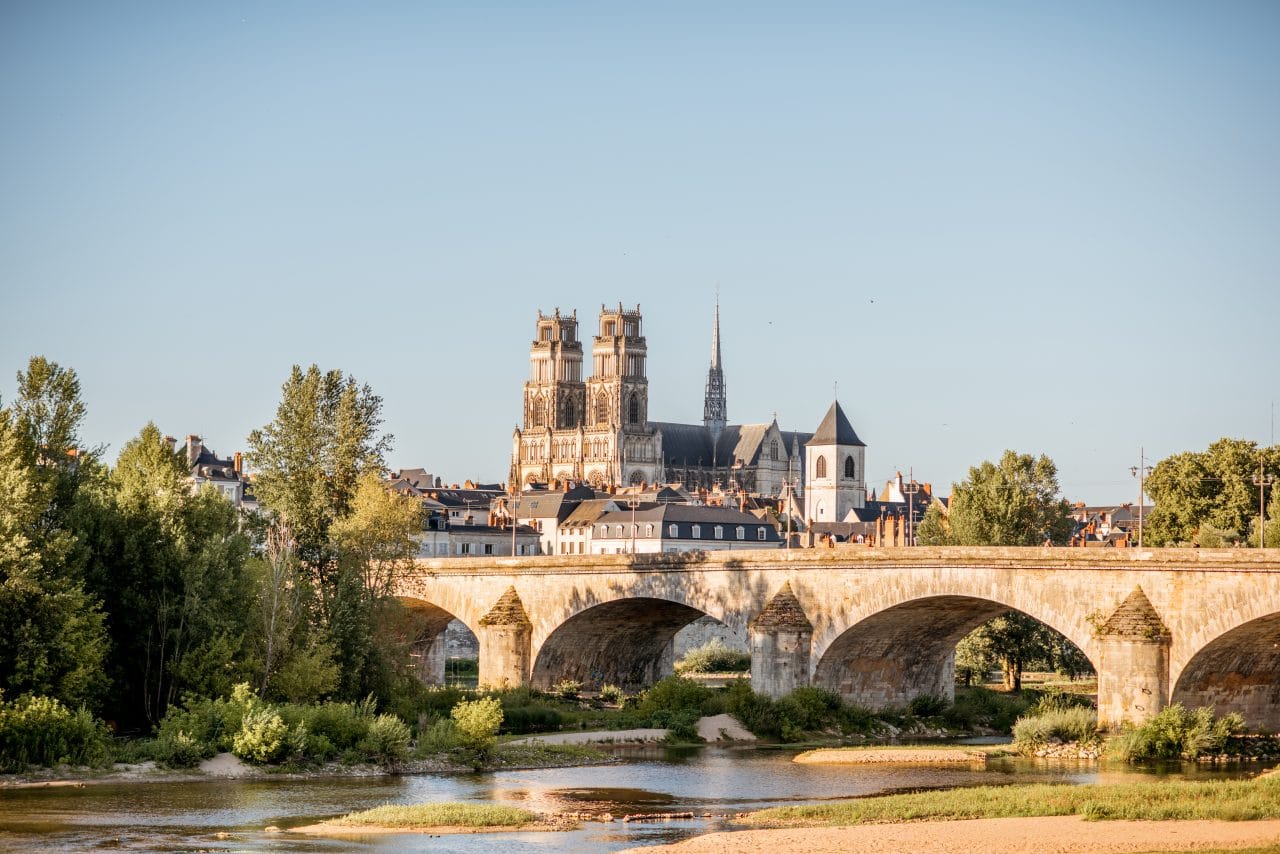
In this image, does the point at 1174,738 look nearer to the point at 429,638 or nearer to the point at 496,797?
the point at 496,797

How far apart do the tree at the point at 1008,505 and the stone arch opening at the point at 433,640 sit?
2008cm

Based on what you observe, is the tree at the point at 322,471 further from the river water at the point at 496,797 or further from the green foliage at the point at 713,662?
the green foliage at the point at 713,662

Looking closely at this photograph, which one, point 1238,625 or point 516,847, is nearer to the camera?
point 516,847

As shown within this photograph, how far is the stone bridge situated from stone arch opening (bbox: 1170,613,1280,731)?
0.16 ft

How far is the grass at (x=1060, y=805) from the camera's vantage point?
3675 cm

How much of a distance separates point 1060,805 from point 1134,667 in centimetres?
1157

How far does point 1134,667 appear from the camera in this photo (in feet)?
160

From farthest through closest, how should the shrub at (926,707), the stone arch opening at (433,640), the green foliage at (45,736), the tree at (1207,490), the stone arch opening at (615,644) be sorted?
the tree at (1207,490), the stone arch opening at (433,640), the stone arch opening at (615,644), the shrub at (926,707), the green foliage at (45,736)

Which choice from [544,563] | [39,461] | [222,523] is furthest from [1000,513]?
[39,461]

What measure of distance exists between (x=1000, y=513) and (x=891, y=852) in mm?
43646

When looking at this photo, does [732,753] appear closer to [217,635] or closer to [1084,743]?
[1084,743]

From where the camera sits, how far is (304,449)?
56.2 meters

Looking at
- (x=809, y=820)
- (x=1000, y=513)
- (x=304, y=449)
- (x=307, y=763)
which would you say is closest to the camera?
(x=809, y=820)

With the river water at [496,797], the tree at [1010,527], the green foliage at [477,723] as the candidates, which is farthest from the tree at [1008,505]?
the green foliage at [477,723]
